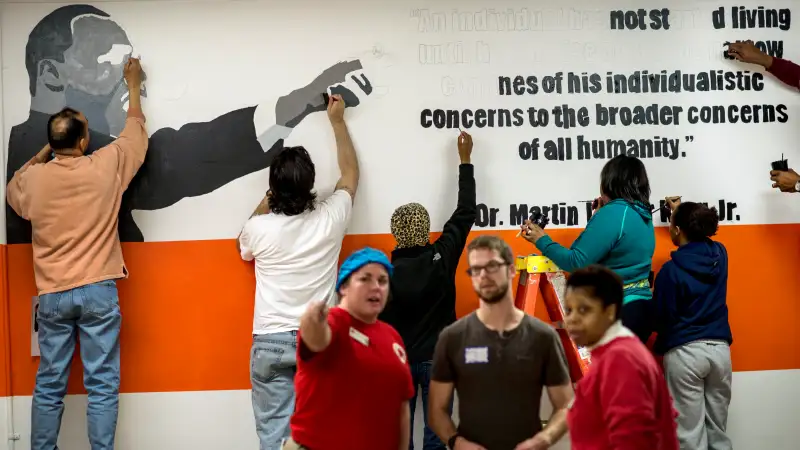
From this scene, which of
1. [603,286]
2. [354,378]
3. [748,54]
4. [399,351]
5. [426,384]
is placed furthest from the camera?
[748,54]

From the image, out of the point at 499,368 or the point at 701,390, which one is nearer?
the point at 499,368

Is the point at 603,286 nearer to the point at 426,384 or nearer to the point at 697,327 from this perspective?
the point at 426,384

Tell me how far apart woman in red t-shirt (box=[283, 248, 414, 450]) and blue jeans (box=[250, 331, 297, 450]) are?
1265 mm

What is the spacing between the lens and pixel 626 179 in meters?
4.45

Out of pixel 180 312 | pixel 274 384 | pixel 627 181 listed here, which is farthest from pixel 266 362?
pixel 627 181

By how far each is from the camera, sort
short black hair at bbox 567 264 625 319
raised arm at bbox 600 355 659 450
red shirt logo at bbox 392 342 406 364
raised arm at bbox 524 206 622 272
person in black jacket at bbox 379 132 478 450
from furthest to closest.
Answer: raised arm at bbox 524 206 622 272
person in black jacket at bbox 379 132 478 450
red shirt logo at bbox 392 342 406 364
short black hair at bbox 567 264 625 319
raised arm at bbox 600 355 659 450

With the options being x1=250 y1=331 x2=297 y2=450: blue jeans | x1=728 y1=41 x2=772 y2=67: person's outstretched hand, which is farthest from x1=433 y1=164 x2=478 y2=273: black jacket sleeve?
x1=728 y1=41 x2=772 y2=67: person's outstretched hand

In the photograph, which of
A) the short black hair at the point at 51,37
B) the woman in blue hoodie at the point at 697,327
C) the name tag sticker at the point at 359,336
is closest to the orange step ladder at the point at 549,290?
the woman in blue hoodie at the point at 697,327

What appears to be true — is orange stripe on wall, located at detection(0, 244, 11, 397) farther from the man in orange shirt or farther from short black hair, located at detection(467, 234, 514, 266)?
short black hair, located at detection(467, 234, 514, 266)

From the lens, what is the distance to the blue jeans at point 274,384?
4.38m

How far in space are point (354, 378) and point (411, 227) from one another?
4.54ft

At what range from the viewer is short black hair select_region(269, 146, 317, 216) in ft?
14.4

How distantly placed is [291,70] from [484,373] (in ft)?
8.25

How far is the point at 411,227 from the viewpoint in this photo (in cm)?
430
